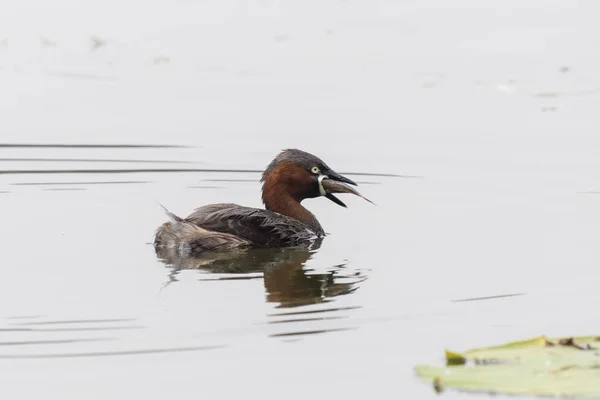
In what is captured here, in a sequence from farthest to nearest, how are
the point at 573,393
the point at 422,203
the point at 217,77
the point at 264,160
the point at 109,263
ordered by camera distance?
the point at 217,77 → the point at 264,160 → the point at 422,203 → the point at 109,263 → the point at 573,393

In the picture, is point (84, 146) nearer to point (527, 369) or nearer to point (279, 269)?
point (279, 269)

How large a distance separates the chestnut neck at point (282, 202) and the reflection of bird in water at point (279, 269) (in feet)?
1.46

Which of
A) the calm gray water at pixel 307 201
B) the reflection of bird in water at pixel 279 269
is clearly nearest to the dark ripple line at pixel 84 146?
the calm gray water at pixel 307 201

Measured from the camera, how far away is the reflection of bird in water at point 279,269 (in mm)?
8305

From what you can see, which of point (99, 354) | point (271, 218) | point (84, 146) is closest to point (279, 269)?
point (271, 218)

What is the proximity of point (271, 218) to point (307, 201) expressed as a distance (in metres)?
2.14

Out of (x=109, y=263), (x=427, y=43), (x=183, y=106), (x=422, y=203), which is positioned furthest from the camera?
(x=427, y=43)

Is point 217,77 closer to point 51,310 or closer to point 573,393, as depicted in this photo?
point 51,310

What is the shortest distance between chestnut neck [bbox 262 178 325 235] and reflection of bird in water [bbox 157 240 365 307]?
17.6 inches

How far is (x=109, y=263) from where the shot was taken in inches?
358

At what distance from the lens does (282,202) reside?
1109cm

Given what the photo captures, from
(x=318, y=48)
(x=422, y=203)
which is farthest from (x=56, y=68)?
(x=422, y=203)

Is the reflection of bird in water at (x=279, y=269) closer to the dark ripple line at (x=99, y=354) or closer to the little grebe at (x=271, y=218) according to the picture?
the little grebe at (x=271, y=218)

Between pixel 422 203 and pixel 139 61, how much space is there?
23.5ft
